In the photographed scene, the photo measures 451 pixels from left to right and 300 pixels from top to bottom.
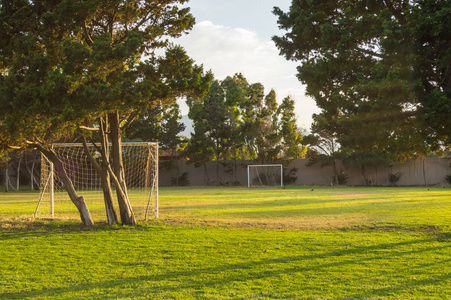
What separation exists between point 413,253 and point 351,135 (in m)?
2.50

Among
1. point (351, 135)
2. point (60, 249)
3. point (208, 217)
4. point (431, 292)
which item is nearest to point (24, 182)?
point (208, 217)

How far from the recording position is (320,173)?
3300cm

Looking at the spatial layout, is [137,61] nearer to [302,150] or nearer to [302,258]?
[302,258]

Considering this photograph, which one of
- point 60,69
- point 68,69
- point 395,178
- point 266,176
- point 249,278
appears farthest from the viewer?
point 266,176

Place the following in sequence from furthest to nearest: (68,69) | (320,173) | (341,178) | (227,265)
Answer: (320,173)
(341,178)
(68,69)
(227,265)

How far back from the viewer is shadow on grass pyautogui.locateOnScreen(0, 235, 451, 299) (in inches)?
165

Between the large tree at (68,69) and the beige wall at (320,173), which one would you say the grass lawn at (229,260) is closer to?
the large tree at (68,69)

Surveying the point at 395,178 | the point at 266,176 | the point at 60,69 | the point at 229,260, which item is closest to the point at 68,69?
the point at 60,69

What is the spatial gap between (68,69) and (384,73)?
5801 mm

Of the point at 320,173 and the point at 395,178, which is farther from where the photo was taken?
the point at 320,173

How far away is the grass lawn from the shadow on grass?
11mm

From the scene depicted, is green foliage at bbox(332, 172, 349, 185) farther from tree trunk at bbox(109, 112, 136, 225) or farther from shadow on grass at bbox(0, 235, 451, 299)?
shadow on grass at bbox(0, 235, 451, 299)

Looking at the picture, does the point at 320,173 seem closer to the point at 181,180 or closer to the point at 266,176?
the point at 266,176

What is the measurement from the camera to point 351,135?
7652mm
